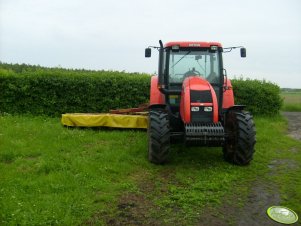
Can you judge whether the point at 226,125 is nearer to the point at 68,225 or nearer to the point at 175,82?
the point at 175,82

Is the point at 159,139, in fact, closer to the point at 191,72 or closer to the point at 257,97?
the point at 191,72

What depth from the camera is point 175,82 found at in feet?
29.2

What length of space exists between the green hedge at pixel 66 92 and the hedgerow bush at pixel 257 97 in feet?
12.6

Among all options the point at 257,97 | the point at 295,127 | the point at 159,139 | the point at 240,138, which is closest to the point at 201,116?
the point at 240,138

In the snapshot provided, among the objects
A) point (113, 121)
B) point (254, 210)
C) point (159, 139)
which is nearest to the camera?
point (254, 210)

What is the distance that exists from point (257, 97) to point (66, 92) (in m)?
7.57

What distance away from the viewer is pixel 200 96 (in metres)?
7.67

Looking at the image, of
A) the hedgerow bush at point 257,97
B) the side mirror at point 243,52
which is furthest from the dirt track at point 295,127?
the side mirror at point 243,52

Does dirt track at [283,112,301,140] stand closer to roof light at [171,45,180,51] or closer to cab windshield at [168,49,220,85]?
cab windshield at [168,49,220,85]

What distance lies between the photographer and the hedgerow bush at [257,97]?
15750 mm

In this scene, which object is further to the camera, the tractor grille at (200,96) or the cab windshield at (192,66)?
the cab windshield at (192,66)

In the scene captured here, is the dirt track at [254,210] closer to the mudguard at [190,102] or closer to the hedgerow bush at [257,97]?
the mudguard at [190,102]

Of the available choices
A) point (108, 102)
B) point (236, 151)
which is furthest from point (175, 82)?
point (108, 102)

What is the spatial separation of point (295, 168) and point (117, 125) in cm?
521
